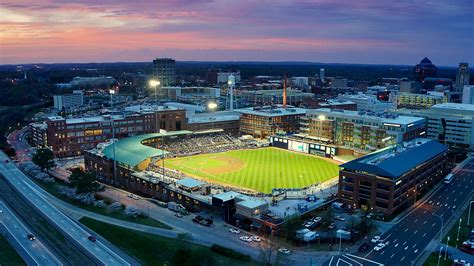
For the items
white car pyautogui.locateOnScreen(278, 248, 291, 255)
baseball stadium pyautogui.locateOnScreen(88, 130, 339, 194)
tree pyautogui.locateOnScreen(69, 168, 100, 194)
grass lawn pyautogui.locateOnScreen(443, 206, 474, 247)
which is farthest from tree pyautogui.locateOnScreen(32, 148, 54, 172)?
grass lawn pyautogui.locateOnScreen(443, 206, 474, 247)

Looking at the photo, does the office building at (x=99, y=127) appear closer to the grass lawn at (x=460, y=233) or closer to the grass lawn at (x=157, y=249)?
the grass lawn at (x=157, y=249)

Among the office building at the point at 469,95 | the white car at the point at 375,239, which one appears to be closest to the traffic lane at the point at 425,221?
the white car at the point at 375,239

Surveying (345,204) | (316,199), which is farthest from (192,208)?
(345,204)

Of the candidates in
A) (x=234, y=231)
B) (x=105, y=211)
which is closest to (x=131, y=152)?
(x=105, y=211)

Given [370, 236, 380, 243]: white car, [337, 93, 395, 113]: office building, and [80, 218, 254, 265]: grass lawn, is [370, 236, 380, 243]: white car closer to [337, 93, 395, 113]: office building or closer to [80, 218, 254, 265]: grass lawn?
[80, 218, 254, 265]: grass lawn

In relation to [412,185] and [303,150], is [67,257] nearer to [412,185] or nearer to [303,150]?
[412,185]

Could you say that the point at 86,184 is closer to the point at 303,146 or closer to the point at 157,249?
the point at 157,249
